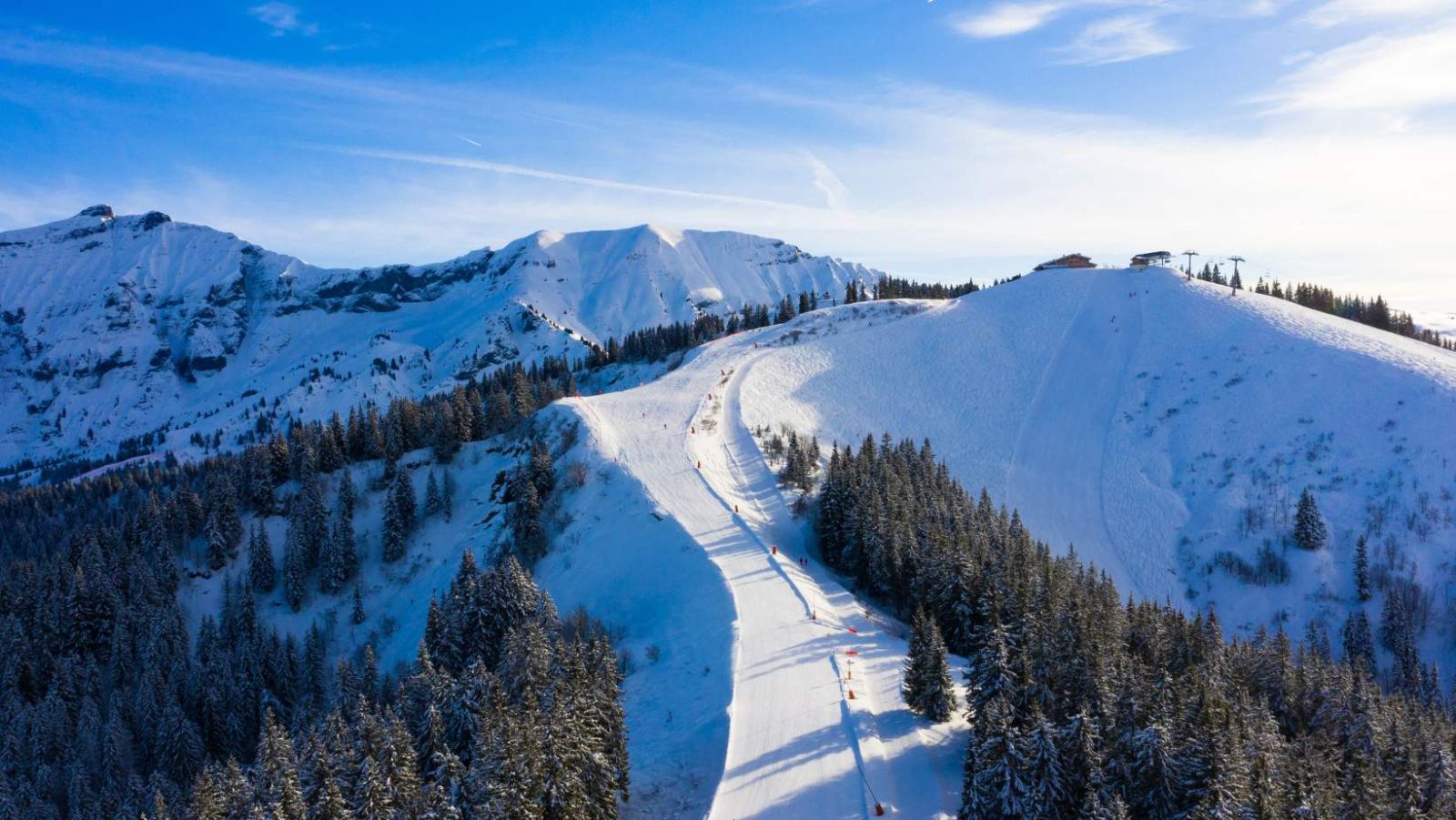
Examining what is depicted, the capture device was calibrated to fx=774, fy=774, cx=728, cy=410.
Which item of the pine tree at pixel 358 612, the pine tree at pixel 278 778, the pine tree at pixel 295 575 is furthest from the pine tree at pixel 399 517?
the pine tree at pixel 278 778

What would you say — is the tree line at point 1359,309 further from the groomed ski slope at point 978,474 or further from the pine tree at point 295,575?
the pine tree at point 295,575

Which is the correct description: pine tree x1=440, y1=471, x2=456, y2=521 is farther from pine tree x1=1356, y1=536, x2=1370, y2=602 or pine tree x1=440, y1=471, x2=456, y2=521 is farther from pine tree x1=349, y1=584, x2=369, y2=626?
pine tree x1=1356, y1=536, x2=1370, y2=602

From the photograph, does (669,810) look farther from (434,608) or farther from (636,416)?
(636,416)

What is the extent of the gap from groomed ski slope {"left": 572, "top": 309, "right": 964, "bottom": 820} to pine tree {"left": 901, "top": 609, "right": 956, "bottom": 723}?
0.84m

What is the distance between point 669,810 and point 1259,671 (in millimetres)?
31458

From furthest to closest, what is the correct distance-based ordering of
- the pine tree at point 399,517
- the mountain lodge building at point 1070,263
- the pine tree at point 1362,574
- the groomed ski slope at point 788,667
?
the mountain lodge building at point 1070,263
the pine tree at point 399,517
the pine tree at point 1362,574
the groomed ski slope at point 788,667

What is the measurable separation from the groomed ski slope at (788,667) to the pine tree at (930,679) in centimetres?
84

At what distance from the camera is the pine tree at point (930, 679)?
35.6m

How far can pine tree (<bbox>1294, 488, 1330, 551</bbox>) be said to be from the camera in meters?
67.8

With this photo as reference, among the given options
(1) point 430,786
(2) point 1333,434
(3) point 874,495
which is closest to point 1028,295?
(2) point 1333,434

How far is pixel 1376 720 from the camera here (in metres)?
34.4

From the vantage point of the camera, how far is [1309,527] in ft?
223

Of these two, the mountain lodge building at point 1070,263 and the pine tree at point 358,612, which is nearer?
the pine tree at point 358,612

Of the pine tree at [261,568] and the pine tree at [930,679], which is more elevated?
→ the pine tree at [930,679]
